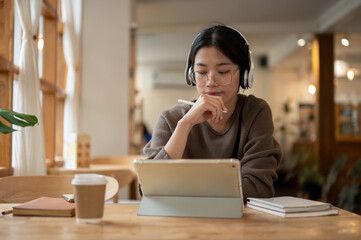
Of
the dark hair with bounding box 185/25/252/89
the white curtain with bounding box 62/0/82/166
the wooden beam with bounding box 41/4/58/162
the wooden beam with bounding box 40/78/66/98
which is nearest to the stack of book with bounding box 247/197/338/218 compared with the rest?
the dark hair with bounding box 185/25/252/89

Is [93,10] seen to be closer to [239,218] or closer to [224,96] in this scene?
[224,96]

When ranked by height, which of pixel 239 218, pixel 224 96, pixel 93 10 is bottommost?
pixel 239 218

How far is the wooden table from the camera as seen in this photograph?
36.4 inches

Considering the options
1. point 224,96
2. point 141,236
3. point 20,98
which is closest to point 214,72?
point 224,96

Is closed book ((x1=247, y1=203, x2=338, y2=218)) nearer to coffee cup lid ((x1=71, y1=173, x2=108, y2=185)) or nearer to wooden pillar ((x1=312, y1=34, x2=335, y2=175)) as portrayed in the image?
coffee cup lid ((x1=71, y1=173, x2=108, y2=185))

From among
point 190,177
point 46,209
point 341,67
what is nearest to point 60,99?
point 46,209

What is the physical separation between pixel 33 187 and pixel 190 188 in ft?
2.95

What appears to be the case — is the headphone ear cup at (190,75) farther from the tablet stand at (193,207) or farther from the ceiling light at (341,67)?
the ceiling light at (341,67)

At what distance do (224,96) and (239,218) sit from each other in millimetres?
690

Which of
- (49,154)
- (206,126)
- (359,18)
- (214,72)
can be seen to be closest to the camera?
(214,72)

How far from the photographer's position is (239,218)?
3.71 feet

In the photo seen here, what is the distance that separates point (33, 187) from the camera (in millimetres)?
→ 1805

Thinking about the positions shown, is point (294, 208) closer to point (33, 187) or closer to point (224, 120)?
point (224, 120)

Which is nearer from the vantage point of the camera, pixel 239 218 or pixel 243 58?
pixel 239 218
